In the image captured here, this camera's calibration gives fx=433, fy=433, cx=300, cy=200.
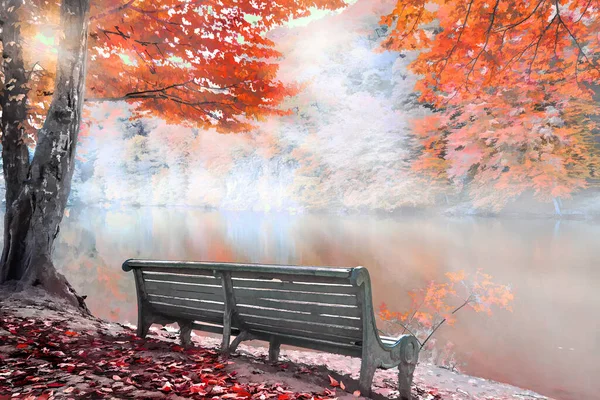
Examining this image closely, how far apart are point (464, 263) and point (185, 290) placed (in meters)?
8.15

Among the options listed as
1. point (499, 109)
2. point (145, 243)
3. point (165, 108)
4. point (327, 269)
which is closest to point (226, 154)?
point (145, 243)

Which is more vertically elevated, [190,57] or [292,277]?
[190,57]

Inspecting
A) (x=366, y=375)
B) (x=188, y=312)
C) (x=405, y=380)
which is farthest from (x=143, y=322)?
(x=405, y=380)

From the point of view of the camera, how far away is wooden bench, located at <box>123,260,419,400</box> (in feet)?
6.45

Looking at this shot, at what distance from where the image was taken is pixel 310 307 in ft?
6.84

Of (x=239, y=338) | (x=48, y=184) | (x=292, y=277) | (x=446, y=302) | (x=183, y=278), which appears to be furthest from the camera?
(x=446, y=302)

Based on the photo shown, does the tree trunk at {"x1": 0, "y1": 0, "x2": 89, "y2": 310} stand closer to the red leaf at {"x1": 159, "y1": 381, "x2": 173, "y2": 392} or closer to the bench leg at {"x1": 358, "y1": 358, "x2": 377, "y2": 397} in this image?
the red leaf at {"x1": 159, "y1": 381, "x2": 173, "y2": 392}

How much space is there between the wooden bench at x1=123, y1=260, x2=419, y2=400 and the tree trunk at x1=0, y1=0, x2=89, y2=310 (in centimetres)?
161

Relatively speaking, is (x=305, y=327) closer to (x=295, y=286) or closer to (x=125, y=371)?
(x=295, y=286)

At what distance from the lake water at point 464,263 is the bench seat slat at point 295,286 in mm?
3389

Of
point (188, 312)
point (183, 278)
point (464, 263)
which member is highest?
point (183, 278)

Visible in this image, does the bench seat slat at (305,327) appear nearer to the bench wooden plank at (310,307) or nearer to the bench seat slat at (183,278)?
the bench wooden plank at (310,307)

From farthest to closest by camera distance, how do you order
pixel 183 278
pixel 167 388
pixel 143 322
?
pixel 143 322
pixel 183 278
pixel 167 388

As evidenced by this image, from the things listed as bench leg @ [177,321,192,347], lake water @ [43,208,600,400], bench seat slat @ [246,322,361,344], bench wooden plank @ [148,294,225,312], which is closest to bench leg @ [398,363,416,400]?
bench seat slat @ [246,322,361,344]
